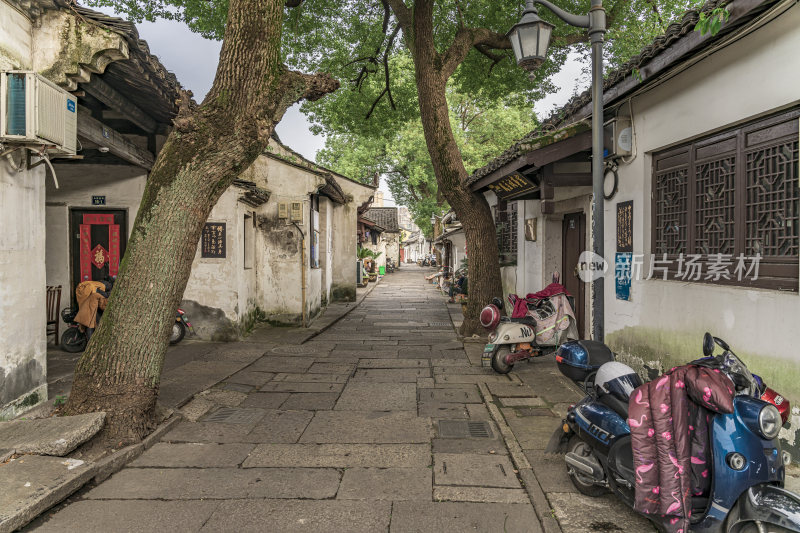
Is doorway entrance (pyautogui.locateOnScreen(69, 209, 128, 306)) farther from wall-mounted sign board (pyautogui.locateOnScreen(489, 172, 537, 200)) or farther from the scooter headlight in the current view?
the scooter headlight

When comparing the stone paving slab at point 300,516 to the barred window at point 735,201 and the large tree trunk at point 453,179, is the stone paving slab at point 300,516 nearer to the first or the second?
the barred window at point 735,201

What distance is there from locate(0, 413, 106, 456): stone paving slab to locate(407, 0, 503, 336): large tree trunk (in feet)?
23.8

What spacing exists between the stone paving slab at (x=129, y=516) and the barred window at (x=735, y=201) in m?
4.69

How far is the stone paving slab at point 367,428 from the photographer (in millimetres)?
4969

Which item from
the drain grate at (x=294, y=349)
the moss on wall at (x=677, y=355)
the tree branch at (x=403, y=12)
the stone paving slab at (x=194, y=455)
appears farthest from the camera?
the tree branch at (x=403, y=12)

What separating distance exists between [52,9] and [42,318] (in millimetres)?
3178

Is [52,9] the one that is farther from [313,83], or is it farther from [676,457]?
[676,457]

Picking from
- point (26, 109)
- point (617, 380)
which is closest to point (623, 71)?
point (617, 380)

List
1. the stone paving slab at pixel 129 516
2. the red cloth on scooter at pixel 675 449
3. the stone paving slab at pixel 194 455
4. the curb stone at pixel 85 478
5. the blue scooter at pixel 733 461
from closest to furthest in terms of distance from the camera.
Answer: the blue scooter at pixel 733 461 → the red cloth on scooter at pixel 675 449 → the curb stone at pixel 85 478 → the stone paving slab at pixel 129 516 → the stone paving slab at pixel 194 455

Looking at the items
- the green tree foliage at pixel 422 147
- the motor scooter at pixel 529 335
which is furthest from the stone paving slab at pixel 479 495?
the green tree foliage at pixel 422 147

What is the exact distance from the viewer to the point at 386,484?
3967mm

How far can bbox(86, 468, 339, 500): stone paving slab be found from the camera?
12.4ft

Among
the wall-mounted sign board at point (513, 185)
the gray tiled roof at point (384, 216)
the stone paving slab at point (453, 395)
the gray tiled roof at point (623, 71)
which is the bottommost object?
the stone paving slab at point (453, 395)

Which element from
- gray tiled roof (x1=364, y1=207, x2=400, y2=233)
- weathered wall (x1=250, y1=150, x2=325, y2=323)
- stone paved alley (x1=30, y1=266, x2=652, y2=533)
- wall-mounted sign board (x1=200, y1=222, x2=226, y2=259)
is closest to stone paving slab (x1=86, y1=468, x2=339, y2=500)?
stone paved alley (x1=30, y1=266, x2=652, y2=533)
